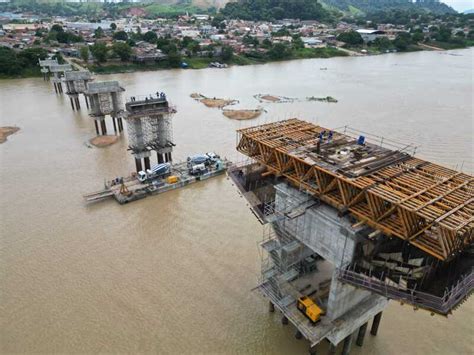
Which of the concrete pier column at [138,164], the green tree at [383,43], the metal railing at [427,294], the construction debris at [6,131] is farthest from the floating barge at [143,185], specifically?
the green tree at [383,43]

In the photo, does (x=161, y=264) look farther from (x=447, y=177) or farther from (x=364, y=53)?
(x=364, y=53)

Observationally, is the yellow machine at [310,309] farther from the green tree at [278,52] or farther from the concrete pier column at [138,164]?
the green tree at [278,52]

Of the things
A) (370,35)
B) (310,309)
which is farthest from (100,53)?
(370,35)


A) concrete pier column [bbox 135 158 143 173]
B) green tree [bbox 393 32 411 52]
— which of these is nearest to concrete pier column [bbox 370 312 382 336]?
concrete pier column [bbox 135 158 143 173]

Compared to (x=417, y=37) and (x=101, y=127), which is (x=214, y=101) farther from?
(x=417, y=37)

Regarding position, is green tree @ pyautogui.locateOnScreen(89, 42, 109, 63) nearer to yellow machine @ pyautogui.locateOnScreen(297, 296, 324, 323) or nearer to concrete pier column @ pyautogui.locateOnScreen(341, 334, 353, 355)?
yellow machine @ pyautogui.locateOnScreen(297, 296, 324, 323)

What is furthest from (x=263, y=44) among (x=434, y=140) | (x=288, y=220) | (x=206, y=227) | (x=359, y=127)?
(x=288, y=220)

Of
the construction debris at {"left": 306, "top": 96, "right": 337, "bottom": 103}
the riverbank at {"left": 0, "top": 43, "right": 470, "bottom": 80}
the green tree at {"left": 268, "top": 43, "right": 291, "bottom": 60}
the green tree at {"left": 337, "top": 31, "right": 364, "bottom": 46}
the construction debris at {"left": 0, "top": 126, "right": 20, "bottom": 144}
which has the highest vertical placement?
the green tree at {"left": 337, "top": 31, "right": 364, "bottom": 46}
